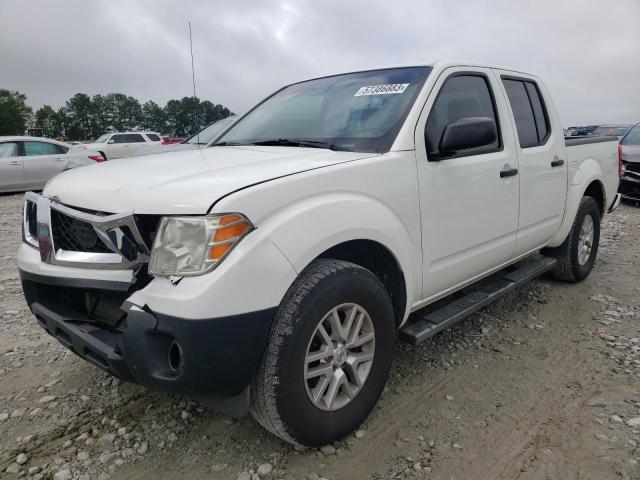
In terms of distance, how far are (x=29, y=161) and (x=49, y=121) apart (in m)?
81.9

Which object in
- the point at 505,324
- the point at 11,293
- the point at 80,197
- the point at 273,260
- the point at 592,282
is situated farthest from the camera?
the point at 592,282

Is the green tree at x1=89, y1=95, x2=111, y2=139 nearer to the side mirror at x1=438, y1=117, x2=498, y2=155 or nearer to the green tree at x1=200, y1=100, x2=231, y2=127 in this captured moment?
the green tree at x1=200, y1=100, x2=231, y2=127

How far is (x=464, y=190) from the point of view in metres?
2.77

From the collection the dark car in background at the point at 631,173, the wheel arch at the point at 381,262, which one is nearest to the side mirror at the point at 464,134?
the wheel arch at the point at 381,262

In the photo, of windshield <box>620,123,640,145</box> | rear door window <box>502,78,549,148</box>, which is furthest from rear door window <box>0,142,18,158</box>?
windshield <box>620,123,640,145</box>

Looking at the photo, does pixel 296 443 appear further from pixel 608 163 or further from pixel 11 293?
pixel 608 163

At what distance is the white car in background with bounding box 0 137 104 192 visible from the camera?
11.5 meters

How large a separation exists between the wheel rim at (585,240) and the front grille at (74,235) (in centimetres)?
403

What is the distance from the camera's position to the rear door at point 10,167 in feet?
37.5

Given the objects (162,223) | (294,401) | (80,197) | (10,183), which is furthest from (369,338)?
(10,183)

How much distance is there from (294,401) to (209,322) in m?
0.54

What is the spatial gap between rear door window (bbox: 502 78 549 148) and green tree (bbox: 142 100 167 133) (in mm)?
76474

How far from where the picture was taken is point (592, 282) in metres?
4.72

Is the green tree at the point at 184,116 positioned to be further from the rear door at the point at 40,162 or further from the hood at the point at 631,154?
the hood at the point at 631,154
